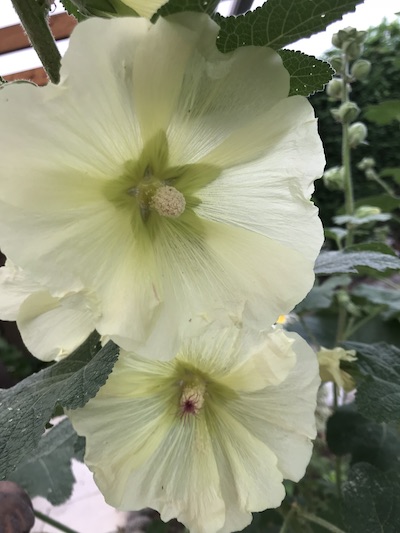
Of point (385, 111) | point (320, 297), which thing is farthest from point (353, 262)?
point (385, 111)

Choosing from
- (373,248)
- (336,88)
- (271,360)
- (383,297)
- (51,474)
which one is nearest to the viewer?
(271,360)

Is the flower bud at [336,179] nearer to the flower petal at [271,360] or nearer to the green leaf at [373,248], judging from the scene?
the green leaf at [373,248]

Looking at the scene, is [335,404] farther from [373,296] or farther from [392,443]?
[373,296]

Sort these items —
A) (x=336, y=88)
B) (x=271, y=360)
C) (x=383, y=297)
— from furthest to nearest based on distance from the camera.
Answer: (x=383, y=297) < (x=336, y=88) < (x=271, y=360)

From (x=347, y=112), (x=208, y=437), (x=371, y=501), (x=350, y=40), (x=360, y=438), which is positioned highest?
(x=350, y=40)

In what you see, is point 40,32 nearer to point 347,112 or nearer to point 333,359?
point 333,359

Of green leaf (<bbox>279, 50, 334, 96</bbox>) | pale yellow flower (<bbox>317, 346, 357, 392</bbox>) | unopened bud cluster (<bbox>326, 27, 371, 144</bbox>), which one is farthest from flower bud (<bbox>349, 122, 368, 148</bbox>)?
green leaf (<bbox>279, 50, 334, 96</bbox>)
